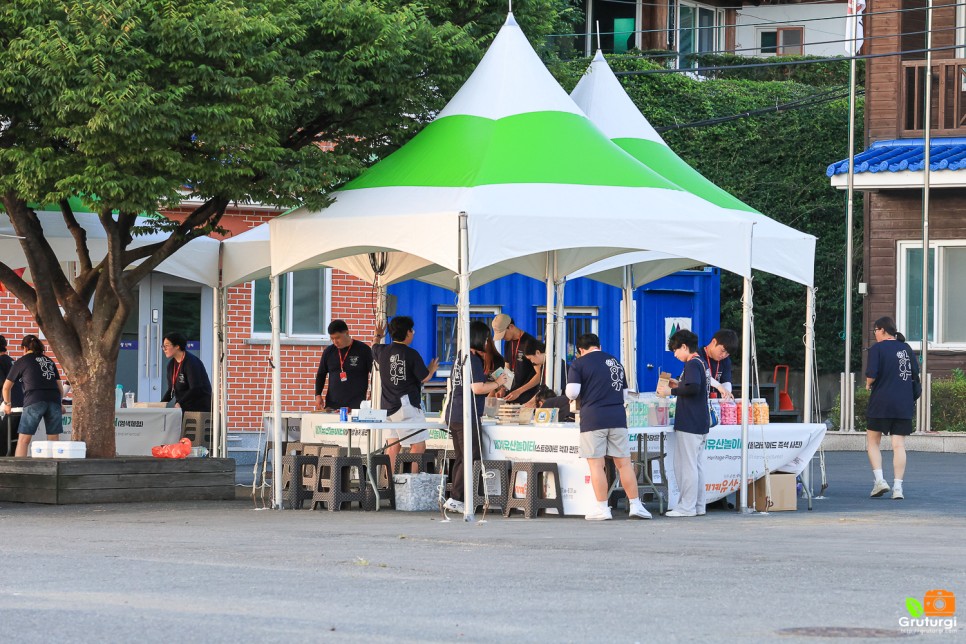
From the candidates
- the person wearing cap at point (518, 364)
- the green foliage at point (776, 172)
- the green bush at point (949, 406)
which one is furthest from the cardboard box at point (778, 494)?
the green foliage at point (776, 172)

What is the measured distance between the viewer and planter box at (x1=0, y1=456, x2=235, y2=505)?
16.0 m

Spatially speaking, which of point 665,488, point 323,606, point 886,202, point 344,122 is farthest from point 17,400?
point 886,202

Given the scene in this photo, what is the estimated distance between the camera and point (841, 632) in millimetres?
7523

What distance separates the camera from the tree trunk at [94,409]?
54.6 feet

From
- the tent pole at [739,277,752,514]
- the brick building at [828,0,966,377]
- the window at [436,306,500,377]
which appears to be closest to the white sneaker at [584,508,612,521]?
the tent pole at [739,277,752,514]

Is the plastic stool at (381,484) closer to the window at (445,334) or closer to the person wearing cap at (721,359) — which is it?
the person wearing cap at (721,359)

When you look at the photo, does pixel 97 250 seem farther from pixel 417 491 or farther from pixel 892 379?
pixel 892 379

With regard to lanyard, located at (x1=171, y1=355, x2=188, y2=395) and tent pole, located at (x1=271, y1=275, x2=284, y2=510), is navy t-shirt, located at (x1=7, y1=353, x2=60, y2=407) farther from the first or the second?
tent pole, located at (x1=271, y1=275, x2=284, y2=510)

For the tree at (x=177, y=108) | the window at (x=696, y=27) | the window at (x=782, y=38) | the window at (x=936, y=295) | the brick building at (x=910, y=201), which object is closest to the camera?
the tree at (x=177, y=108)

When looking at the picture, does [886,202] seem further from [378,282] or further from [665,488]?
[665,488]

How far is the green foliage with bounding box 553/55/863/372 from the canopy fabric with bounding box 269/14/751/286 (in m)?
18.7

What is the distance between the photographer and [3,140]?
14.7 metres

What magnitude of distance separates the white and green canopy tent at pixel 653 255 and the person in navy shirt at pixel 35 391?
629 cm

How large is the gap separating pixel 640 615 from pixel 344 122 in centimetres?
922
